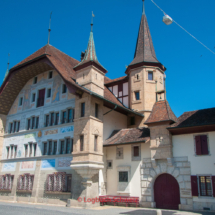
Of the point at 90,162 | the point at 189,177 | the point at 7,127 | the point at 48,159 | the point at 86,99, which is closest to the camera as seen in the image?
the point at 189,177

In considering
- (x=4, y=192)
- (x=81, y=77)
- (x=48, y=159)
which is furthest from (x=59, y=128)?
(x=4, y=192)

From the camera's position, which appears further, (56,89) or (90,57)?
(56,89)

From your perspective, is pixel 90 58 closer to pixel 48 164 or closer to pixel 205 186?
pixel 48 164

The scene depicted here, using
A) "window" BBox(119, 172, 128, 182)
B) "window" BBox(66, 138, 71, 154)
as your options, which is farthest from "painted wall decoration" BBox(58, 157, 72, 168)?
"window" BBox(119, 172, 128, 182)

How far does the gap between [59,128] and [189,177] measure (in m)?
12.1

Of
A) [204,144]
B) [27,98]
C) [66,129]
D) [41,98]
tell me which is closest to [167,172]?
[204,144]

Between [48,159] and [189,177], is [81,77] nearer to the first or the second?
[48,159]

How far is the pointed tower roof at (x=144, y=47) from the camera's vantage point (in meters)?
28.2

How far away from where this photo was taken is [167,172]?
1953 cm

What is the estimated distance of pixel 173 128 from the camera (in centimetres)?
1922

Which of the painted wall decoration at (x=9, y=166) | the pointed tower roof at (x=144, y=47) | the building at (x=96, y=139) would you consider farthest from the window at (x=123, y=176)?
the pointed tower roof at (x=144, y=47)

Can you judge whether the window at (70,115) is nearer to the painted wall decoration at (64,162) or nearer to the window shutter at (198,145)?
the painted wall decoration at (64,162)

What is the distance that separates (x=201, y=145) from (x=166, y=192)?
4579 millimetres

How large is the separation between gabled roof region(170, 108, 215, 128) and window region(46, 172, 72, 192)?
9819mm
